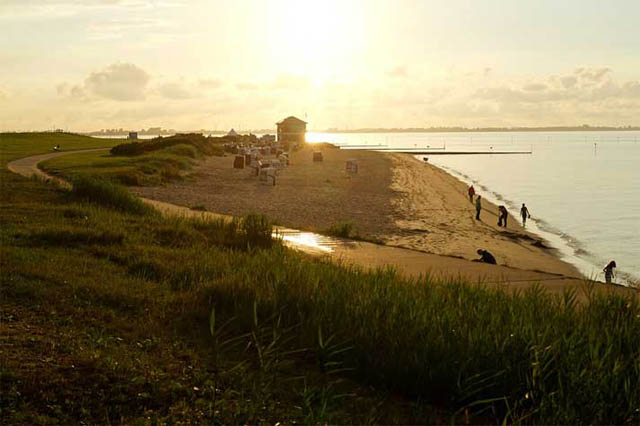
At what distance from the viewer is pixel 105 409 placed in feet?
15.5

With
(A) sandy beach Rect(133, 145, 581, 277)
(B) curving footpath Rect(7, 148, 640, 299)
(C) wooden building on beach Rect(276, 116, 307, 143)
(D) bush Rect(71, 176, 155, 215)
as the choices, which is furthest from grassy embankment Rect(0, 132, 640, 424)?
(C) wooden building on beach Rect(276, 116, 307, 143)

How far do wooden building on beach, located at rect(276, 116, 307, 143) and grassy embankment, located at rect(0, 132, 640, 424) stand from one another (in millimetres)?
89091

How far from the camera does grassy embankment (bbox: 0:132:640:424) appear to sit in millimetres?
4812

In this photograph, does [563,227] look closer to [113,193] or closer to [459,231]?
[459,231]

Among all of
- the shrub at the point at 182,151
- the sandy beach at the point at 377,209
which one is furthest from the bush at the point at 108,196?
the shrub at the point at 182,151

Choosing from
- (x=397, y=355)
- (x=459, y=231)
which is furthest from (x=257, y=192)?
(x=397, y=355)

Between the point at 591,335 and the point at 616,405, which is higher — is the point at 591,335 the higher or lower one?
the higher one

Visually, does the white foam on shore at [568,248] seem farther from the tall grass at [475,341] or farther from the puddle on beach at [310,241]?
the tall grass at [475,341]

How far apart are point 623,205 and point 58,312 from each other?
39.3 metres

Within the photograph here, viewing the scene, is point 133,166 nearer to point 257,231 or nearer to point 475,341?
point 257,231

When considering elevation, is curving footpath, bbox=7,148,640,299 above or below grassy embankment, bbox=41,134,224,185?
below

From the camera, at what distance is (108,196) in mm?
16047

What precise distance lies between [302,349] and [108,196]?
37.6ft

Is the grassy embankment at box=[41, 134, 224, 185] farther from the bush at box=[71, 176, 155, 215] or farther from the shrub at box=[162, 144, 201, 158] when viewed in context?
the bush at box=[71, 176, 155, 215]
